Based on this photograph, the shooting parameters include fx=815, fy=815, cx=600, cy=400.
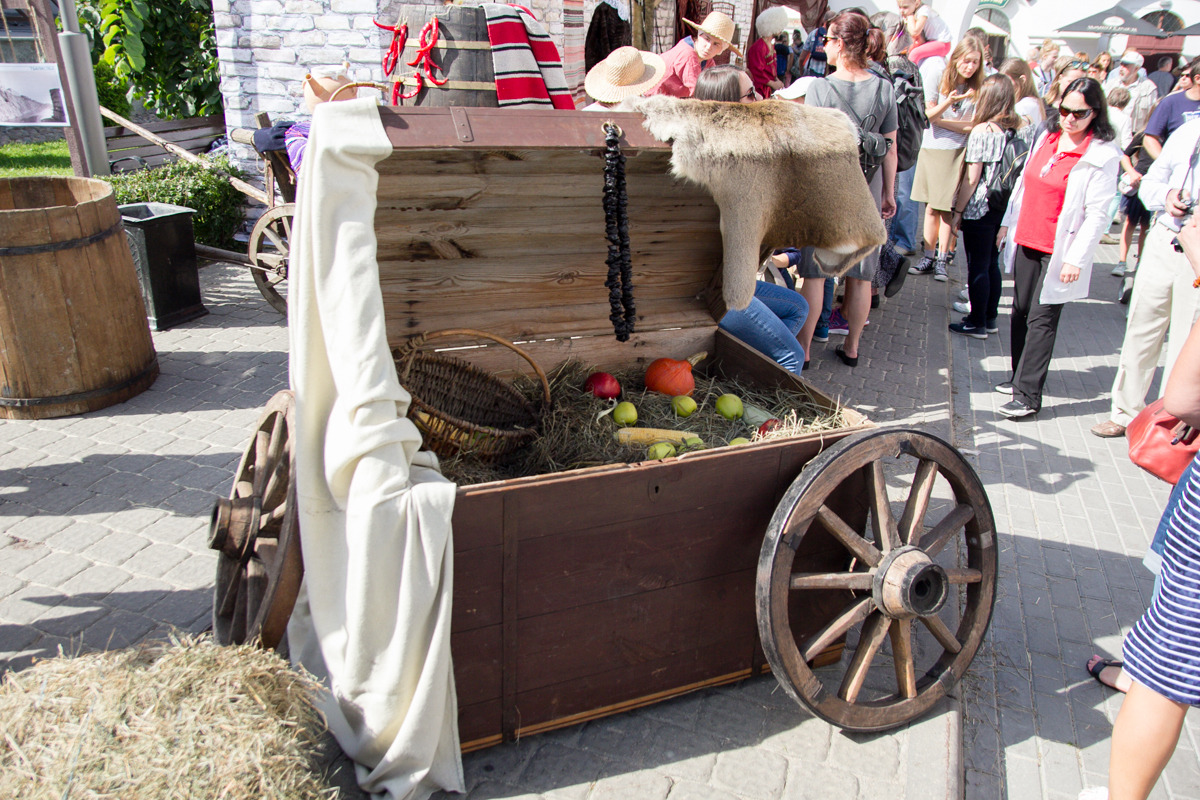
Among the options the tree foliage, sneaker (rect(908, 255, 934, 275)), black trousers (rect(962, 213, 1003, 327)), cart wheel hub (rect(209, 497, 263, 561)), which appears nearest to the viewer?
cart wheel hub (rect(209, 497, 263, 561))

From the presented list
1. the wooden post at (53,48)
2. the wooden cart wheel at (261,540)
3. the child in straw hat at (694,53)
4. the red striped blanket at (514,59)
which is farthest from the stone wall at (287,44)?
the wooden cart wheel at (261,540)

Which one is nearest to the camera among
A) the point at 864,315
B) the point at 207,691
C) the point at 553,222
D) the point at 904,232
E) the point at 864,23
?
the point at 207,691

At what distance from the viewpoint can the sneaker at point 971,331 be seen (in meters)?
6.81

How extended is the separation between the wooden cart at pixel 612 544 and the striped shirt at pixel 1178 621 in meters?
0.51

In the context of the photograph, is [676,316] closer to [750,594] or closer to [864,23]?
[750,594]

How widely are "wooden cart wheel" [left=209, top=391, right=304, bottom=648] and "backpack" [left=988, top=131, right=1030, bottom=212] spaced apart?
5609 mm

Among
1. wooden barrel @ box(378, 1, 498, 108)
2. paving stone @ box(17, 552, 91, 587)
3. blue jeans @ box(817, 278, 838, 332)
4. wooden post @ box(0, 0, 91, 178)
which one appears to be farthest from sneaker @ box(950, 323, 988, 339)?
wooden post @ box(0, 0, 91, 178)

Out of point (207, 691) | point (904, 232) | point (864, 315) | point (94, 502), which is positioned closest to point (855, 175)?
point (207, 691)

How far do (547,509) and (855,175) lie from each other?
161 cm

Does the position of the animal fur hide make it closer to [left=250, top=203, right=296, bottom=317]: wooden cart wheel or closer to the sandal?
the sandal

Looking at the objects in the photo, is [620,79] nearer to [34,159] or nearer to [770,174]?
[770,174]

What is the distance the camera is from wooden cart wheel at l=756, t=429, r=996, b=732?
234 cm

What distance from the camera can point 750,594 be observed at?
104 inches

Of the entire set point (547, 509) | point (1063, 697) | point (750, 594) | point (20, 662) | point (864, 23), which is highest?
point (864, 23)
